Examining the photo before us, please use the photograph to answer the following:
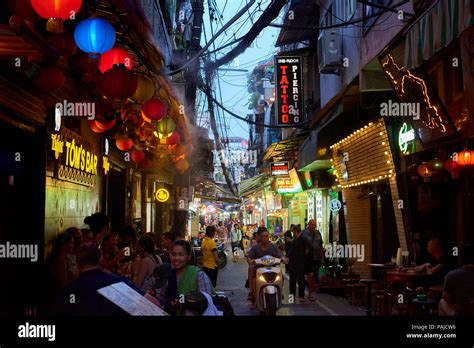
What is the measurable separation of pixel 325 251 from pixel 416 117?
355 inches

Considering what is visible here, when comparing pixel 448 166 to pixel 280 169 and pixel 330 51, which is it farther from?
pixel 280 169

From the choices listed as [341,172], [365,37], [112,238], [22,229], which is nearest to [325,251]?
[341,172]

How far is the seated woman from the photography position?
651 centimetres

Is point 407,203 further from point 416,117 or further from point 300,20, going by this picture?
point 300,20

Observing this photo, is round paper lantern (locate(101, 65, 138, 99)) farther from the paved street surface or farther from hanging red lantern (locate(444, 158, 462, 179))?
the paved street surface

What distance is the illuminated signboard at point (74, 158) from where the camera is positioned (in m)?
10.5

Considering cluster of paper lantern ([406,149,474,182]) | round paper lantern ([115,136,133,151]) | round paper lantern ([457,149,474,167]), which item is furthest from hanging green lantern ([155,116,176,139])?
round paper lantern ([457,149,474,167])

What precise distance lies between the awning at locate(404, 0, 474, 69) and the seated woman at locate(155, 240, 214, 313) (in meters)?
4.33

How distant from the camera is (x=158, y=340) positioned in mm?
4625

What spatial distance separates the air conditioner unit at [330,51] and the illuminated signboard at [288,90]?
12.9ft

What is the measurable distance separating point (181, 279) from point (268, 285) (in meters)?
6.13

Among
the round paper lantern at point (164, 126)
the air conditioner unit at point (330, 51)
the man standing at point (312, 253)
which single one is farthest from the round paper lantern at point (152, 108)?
the man standing at point (312, 253)

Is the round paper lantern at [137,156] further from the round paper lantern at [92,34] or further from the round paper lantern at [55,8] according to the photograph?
the round paper lantern at [55,8]

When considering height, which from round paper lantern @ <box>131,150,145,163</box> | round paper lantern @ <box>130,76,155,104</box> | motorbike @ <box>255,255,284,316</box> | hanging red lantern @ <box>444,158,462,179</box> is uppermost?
round paper lantern @ <box>130,76,155,104</box>
